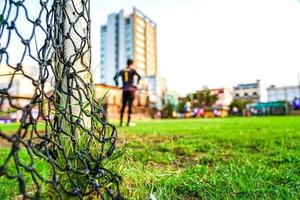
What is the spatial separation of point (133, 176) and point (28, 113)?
2.42 feet

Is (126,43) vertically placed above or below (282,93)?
above

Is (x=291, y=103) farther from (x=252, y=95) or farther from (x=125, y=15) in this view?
(x=125, y=15)

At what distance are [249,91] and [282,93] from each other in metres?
8.76

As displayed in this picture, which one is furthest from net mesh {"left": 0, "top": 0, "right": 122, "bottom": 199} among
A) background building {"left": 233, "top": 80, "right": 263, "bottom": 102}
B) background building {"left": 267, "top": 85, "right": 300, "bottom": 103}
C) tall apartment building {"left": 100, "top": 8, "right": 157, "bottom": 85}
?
background building {"left": 267, "top": 85, "right": 300, "bottom": 103}

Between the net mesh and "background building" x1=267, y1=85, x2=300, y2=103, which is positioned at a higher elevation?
"background building" x1=267, y1=85, x2=300, y2=103

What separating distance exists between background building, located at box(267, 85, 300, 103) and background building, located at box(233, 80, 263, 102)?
3439 mm

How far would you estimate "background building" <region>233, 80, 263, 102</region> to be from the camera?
89.6 m

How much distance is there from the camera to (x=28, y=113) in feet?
3.02

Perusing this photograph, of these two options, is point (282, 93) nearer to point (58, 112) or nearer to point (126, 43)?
point (126, 43)

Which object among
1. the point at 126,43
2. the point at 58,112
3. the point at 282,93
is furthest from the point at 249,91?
the point at 58,112

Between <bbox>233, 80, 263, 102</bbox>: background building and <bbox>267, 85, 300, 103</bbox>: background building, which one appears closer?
<bbox>267, 85, 300, 103</bbox>: background building

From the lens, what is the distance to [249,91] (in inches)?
3625

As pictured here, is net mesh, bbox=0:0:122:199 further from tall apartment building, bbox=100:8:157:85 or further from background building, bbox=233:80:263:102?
background building, bbox=233:80:263:102

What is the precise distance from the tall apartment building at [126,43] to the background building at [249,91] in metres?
25.4
